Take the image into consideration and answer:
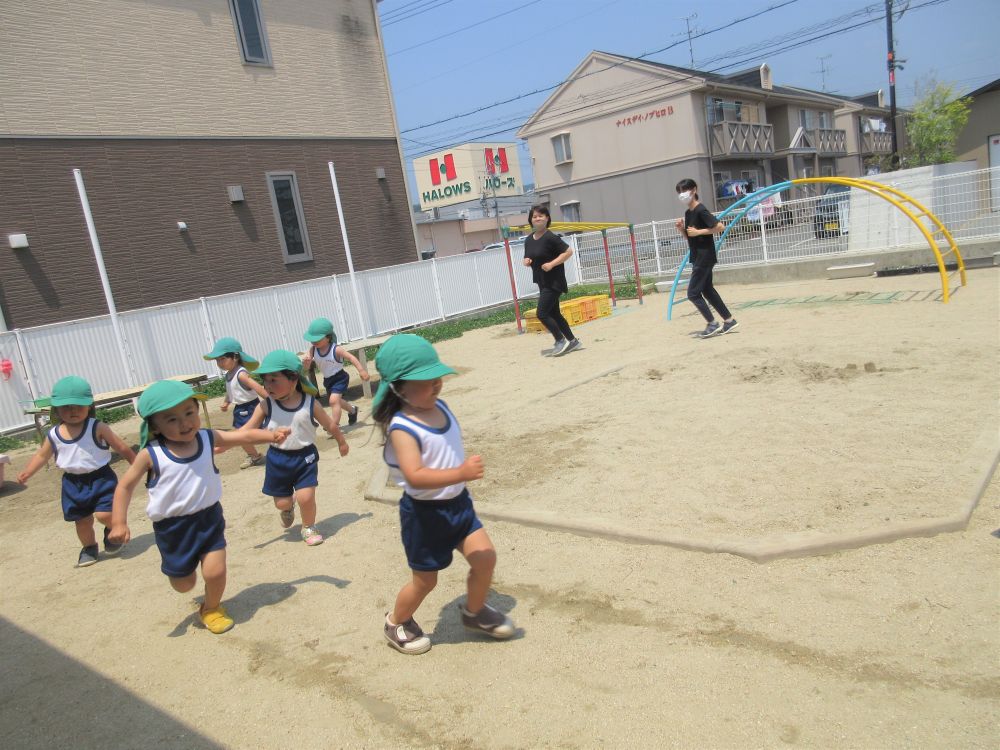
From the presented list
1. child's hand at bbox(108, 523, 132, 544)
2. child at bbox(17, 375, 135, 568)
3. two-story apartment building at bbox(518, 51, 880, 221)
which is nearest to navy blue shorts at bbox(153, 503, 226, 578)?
child's hand at bbox(108, 523, 132, 544)

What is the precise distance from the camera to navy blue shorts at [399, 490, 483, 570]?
298cm

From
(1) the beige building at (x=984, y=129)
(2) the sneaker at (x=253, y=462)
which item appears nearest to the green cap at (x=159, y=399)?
(2) the sneaker at (x=253, y=462)

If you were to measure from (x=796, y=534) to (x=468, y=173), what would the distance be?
173 feet

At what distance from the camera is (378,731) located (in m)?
2.64

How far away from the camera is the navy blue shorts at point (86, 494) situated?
480cm

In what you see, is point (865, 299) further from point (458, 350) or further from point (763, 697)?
point (763, 697)

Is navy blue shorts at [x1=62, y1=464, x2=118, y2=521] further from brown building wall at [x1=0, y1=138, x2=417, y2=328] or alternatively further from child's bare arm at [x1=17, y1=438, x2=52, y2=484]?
brown building wall at [x1=0, y1=138, x2=417, y2=328]

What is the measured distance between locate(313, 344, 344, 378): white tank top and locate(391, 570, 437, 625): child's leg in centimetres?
493

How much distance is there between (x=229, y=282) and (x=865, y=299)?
11.8 meters

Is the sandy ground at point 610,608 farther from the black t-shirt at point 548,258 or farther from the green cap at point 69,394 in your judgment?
the black t-shirt at point 548,258

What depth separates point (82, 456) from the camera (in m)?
4.73

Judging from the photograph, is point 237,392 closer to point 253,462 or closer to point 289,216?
point 253,462

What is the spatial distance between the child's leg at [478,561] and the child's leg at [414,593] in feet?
0.56

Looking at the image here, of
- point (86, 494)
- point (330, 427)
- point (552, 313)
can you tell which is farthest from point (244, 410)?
point (552, 313)
